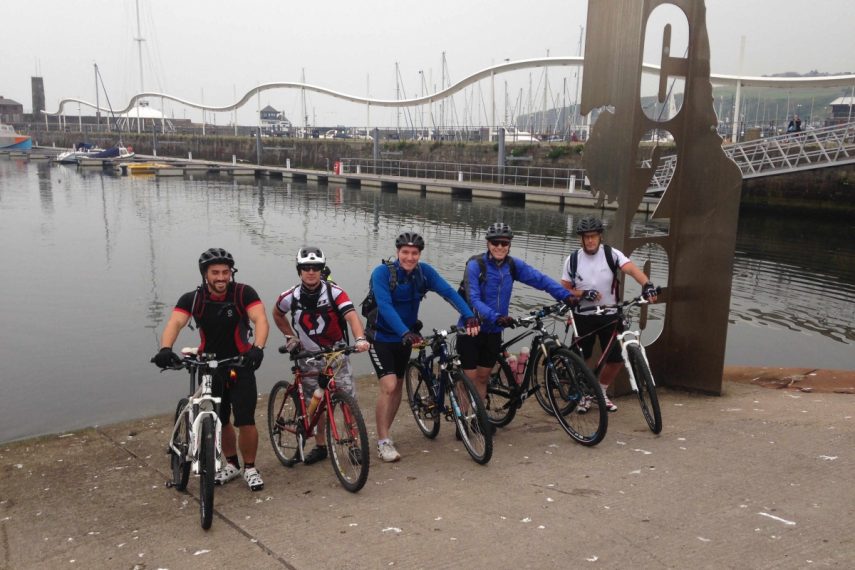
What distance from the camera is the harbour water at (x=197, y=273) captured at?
1063 centimetres

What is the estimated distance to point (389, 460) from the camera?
Answer: 18.1 feet

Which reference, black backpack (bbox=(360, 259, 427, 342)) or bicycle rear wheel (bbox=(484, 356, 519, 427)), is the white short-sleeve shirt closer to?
bicycle rear wheel (bbox=(484, 356, 519, 427))

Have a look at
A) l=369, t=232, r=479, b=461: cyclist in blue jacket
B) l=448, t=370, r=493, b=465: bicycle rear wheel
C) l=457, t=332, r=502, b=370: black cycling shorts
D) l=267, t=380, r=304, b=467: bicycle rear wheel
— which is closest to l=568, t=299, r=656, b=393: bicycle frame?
l=457, t=332, r=502, b=370: black cycling shorts

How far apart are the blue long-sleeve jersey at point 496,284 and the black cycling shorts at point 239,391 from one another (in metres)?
Result: 1.82

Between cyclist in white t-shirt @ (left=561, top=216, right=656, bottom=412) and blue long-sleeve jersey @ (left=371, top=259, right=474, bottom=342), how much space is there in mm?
1282

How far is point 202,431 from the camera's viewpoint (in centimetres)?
434

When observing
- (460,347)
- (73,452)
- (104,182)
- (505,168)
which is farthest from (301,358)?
(104,182)

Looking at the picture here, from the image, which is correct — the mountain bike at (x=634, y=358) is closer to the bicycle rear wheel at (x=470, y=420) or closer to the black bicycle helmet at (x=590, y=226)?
the black bicycle helmet at (x=590, y=226)

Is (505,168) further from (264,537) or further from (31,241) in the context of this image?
(264,537)

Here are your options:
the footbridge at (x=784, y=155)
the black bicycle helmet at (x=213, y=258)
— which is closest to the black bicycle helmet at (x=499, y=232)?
the black bicycle helmet at (x=213, y=258)

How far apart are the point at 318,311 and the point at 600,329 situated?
99.2 inches

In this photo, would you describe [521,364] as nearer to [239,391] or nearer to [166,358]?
[239,391]

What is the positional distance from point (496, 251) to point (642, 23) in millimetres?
2737

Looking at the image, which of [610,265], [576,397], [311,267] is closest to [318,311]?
[311,267]
